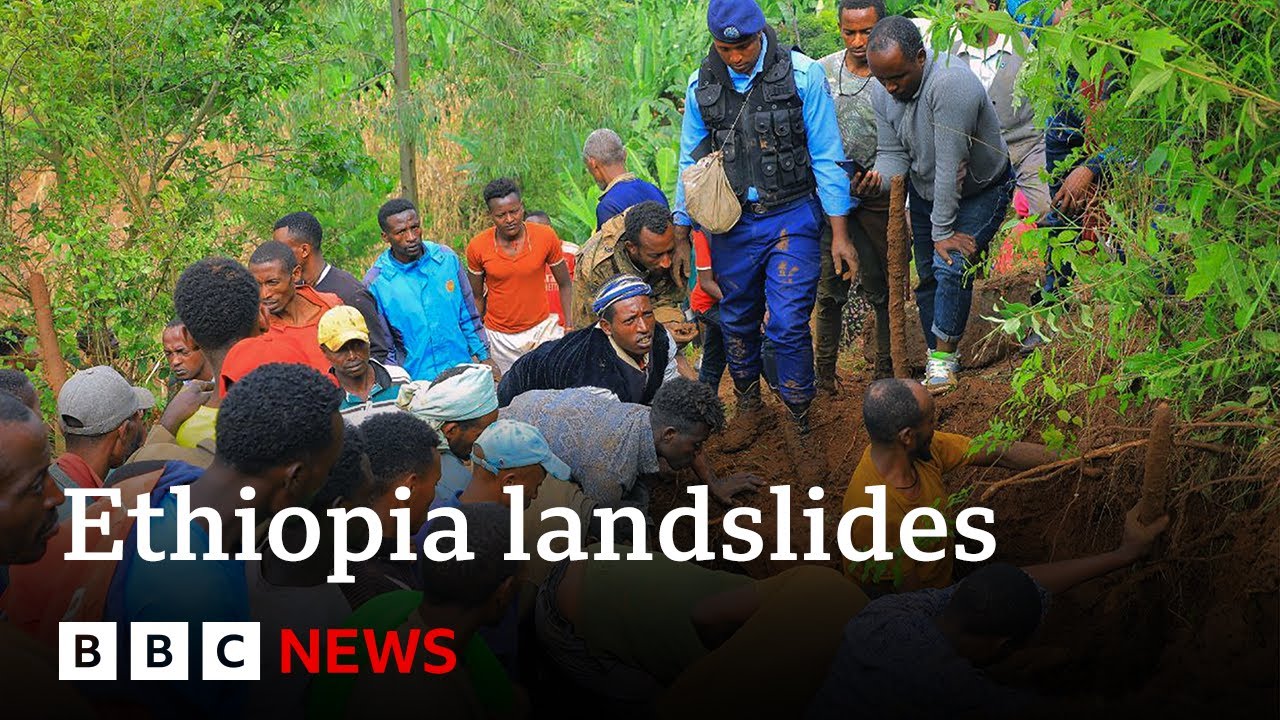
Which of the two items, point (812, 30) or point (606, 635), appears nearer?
point (606, 635)

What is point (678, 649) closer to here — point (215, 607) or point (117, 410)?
point (215, 607)

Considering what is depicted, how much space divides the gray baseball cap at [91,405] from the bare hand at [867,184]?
384cm

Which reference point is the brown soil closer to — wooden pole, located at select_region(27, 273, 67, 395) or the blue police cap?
the blue police cap

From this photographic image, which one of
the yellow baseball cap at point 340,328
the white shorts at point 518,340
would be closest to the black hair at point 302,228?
the yellow baseball cap at point 340,328

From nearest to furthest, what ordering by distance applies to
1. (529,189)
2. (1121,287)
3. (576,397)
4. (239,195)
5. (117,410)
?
1. (1121,287)
2. (117,410)
3. (576,397)
4. (239,195)
5. (529,189)

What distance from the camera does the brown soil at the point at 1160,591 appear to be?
138 inches

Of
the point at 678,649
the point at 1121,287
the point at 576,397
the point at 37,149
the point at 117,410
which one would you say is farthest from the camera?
the point at 37,149

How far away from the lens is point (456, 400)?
17.0 feet

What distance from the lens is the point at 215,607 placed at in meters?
3.25

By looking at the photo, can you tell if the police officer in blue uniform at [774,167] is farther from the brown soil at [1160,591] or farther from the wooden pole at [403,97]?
the wooden pole at [403,97]

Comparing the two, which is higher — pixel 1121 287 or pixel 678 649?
pixel 1121 287

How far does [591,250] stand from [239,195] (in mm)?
2981

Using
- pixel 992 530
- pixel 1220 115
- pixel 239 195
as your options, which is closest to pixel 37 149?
pixel 239 195

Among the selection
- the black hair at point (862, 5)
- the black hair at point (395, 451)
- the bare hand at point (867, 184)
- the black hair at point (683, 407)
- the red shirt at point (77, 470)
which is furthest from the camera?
the black hair at point (862, 5)
